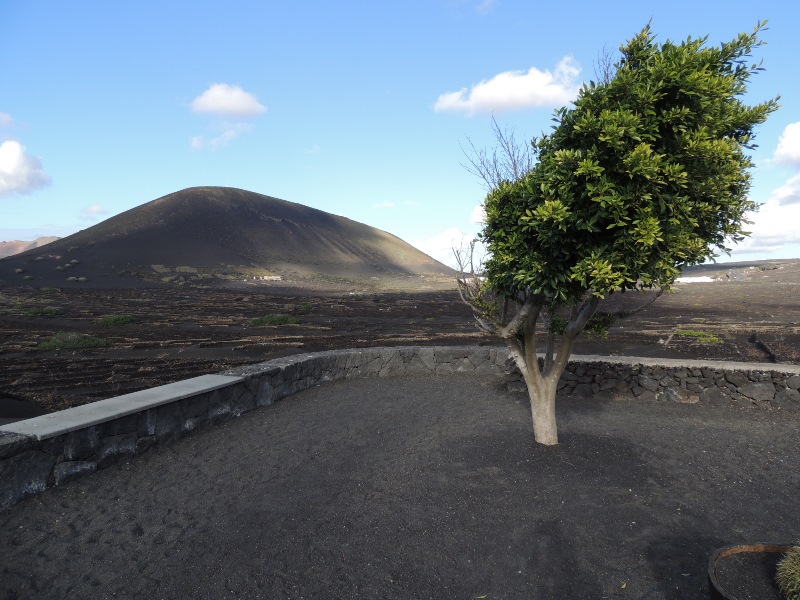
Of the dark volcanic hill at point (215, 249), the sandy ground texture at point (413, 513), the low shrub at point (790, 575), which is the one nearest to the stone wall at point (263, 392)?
the sandy ground texture at point (413, 513)

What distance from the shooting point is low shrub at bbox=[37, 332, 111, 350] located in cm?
1645

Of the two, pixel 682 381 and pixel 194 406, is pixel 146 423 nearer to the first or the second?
pixel 194 406

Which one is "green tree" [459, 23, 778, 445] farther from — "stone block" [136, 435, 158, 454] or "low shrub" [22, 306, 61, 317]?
"low shrub" [22, 306, 61, 317]

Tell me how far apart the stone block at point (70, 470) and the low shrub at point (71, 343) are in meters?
12.5

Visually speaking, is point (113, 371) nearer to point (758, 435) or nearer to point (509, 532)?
point (509, 532)

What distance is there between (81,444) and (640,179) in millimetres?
6275

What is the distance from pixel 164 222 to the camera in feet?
315

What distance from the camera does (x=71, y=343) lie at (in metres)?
17.0

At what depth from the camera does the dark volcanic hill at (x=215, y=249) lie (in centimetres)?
6353

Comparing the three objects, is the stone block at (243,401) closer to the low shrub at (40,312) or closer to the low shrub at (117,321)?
the low shrub at (117,321)

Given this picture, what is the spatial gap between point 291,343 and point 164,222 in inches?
3460

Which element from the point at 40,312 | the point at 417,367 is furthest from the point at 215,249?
the point at 417,367

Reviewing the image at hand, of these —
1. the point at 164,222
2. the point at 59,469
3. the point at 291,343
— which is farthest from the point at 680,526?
the point at 164,222

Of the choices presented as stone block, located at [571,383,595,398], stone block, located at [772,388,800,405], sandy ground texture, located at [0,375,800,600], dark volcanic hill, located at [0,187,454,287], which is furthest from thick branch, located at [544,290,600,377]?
dark volcanic hill, located at [0,187,454,287]
